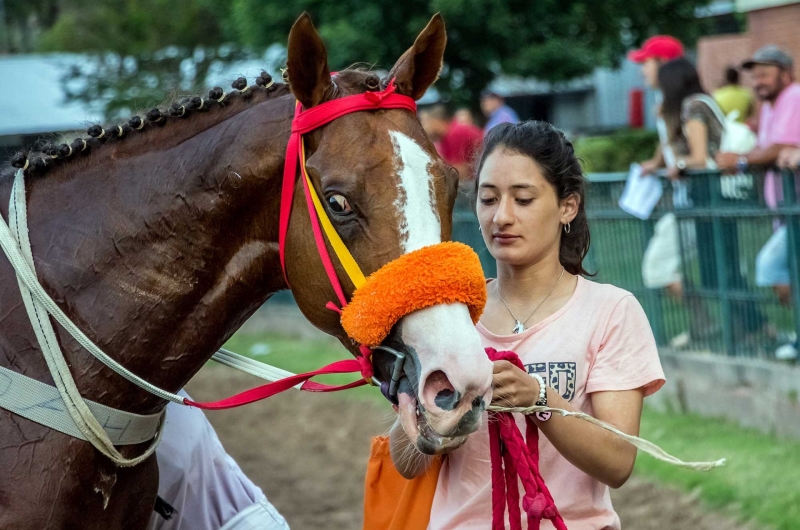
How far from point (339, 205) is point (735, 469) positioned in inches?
158

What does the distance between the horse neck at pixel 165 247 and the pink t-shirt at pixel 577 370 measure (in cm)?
74

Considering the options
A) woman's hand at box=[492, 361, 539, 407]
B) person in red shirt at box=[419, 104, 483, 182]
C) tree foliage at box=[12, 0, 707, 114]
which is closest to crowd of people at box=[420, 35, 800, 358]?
person in red shirt at box=[419, 104, 483, 182]

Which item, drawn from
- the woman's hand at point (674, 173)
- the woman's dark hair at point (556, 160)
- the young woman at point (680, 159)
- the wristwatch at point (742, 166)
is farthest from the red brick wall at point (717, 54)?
the woman's dark hair at point (556, 160)

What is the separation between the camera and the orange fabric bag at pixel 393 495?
281 cm

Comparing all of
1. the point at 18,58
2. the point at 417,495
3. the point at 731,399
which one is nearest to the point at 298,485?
the point at 731,399

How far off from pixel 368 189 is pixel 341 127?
20 centimetres

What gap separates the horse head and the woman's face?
235 mm

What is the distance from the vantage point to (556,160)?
278cm

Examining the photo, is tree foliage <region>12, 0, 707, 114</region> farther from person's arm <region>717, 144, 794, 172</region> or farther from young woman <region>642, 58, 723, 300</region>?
person's arm <region>717, 144, 794, 172</region>

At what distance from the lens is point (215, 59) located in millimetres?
21031

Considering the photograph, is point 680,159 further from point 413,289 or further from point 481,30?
point 481,30

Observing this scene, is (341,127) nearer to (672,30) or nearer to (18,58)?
(672,30)

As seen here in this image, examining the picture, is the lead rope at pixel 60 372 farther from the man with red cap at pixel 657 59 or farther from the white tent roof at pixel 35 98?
the white tent roof at pixel 35 98

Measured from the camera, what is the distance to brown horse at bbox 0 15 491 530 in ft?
7.99
